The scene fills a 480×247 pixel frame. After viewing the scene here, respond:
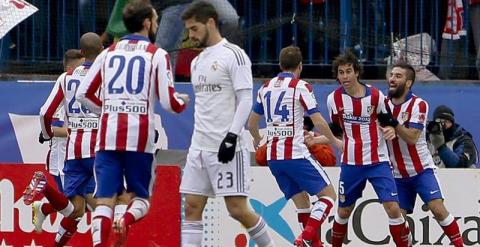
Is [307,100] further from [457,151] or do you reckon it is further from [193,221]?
[193,221]

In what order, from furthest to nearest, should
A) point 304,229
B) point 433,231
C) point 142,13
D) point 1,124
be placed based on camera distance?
1. point 1,124
2. point 433,231
3. point 304,229
4. point 142,13

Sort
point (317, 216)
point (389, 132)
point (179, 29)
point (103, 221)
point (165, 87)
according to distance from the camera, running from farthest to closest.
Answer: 1. point (179, 29)
2. point (389, 132)
3. point (317, 216)
4. point (103, 221)
5. point (165, 87)

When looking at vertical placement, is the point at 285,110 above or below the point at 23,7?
Answer: below

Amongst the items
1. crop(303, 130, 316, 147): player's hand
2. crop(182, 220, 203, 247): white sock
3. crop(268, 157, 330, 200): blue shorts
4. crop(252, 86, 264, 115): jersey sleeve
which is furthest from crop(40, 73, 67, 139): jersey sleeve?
crop(182, 220, 203, 247): white sock

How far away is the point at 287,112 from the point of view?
13.5 metres

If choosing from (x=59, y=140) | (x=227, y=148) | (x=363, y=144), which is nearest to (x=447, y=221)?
(x=363, y=144)

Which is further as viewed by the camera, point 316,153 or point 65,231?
point 316,153

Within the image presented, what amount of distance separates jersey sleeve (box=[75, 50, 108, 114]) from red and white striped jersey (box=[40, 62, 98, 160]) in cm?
209

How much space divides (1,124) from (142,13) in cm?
566

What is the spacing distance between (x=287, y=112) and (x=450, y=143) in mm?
2410

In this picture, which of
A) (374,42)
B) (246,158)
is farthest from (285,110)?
(374,42)

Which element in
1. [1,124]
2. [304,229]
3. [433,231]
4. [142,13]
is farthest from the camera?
[1,124]

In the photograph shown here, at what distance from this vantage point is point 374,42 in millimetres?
16719

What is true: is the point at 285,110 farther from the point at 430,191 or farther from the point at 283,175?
the point at 430,191
